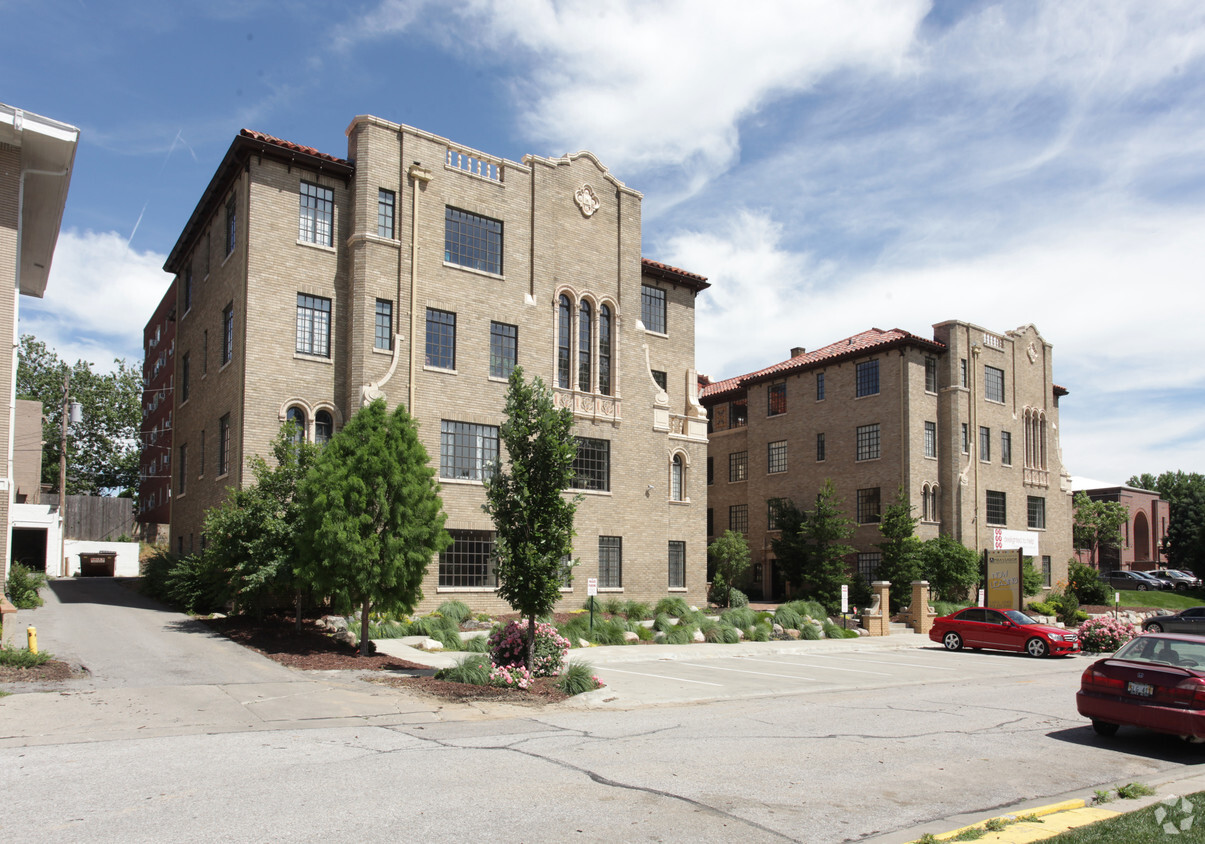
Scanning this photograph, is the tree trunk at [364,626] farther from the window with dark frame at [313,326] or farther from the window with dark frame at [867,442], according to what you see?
the window with dark frame at [867,442]

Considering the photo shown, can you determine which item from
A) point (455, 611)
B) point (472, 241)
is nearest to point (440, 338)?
point (472, 241)

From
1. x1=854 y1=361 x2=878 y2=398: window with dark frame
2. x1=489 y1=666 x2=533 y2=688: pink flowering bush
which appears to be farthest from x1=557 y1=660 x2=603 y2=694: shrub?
x1=854 y1=361 x2=878 y2=398: window with dark frame

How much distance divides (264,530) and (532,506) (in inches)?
293

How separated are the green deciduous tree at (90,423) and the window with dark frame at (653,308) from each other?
1849 inches

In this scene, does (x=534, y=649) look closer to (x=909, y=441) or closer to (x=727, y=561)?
(x=727, y=561)

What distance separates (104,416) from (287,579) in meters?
52.9

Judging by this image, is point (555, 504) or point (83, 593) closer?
point (555, 504)

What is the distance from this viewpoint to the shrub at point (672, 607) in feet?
99.9

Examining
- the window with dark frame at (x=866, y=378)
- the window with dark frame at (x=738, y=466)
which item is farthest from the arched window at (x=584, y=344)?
the window with dark frame at (x=738, y=466)

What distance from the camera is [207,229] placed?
1227 inches

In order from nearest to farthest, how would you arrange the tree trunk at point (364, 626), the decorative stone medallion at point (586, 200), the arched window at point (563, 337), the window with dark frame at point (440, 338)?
the tree trunk at point (364, 626) < the window with dark frame at point (440, 338) < the arched window at point (563, 337) < the decorative stone medallion at point (586, 200)

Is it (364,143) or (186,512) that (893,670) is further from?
(186,512)

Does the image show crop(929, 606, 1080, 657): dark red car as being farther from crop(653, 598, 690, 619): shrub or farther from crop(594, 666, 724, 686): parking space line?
crop(594, 666, 724, 686): parking space line

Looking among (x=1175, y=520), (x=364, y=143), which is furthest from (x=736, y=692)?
(x=1175, y=520)
